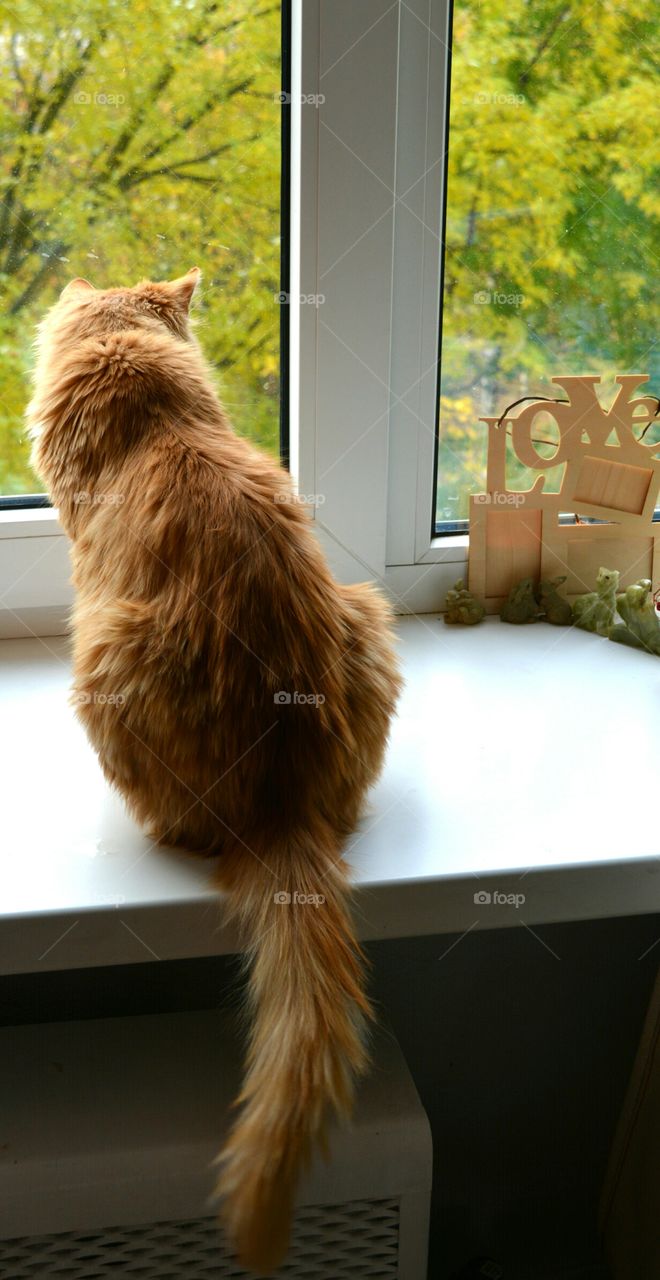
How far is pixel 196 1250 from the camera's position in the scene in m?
0.89

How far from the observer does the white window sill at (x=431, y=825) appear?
80cm

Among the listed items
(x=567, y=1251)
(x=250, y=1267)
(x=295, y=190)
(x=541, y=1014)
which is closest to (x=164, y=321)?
(x=295, y=190)

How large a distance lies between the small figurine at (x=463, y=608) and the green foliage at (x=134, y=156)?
15.5 inches

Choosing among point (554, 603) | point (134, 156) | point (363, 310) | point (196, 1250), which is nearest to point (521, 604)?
point (554, 603)

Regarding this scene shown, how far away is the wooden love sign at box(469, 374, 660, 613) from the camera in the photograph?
1.24 m

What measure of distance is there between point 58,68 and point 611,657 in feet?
2.68

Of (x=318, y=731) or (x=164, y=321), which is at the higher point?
(x=164, y=321)

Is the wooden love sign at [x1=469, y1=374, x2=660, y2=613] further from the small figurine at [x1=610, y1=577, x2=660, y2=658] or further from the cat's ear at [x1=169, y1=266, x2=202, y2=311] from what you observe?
the cat's ear at [x1=169, y1=266, x2=202, y2=311]

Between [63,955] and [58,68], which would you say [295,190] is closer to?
[58,68]

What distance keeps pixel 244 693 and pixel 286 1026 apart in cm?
23

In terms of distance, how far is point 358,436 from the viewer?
1208 millimetres

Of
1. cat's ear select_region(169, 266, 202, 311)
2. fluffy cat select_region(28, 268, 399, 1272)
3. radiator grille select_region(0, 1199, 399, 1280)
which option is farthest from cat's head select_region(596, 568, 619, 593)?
radiator grille select_region(0, 1199, 399, 1280)

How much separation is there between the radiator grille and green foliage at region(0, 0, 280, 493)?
75 cm

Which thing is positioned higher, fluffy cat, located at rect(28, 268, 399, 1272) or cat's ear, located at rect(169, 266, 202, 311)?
cat's ear, located at rect(169, 266, 202, 311)
